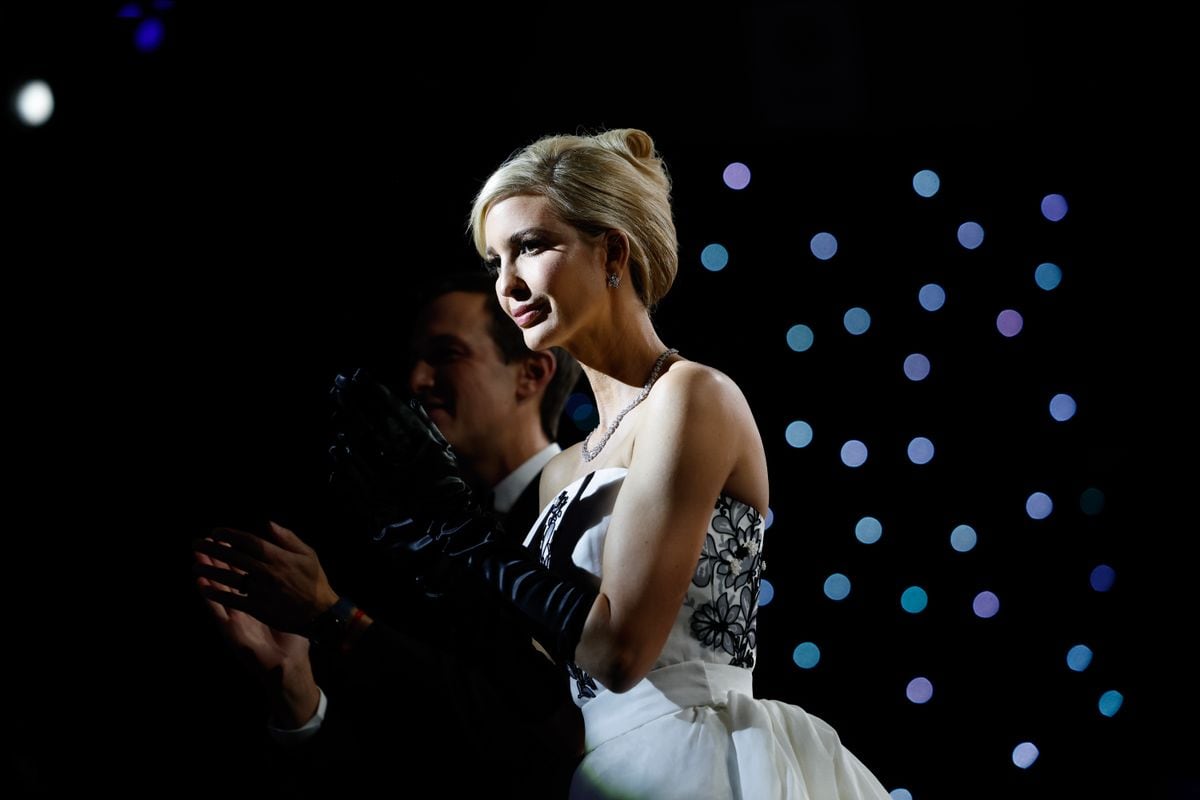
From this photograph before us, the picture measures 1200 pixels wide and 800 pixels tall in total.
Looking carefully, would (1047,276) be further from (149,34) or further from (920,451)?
(149,34)

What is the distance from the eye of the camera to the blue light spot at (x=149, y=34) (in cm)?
173

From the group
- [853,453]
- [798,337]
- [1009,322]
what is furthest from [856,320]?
[1009,322]

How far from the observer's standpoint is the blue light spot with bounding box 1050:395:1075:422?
2.57 meters

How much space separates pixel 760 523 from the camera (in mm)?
1407

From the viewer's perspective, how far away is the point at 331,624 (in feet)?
5.35

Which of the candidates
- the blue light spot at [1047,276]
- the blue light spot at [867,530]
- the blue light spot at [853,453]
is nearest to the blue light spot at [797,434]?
the blue light spot at [853,453]

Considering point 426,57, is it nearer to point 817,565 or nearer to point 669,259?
point 669,259

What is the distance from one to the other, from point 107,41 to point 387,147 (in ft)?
1.80

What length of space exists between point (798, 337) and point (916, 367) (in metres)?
0.31

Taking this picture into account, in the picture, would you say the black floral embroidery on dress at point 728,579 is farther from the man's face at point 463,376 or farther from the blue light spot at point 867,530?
the blue light spot at point 867,530

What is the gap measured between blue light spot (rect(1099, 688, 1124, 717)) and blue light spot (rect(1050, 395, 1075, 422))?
70 cm

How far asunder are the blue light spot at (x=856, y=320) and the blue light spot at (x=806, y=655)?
710mm

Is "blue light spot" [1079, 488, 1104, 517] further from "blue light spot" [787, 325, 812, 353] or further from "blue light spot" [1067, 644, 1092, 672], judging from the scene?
"blue light spot" [787, 325, 812, 353]

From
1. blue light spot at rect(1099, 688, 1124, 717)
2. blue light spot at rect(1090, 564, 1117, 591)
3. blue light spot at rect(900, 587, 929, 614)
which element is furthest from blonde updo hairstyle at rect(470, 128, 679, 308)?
blue light spot at rect(1099, 688, 1124, 717)
